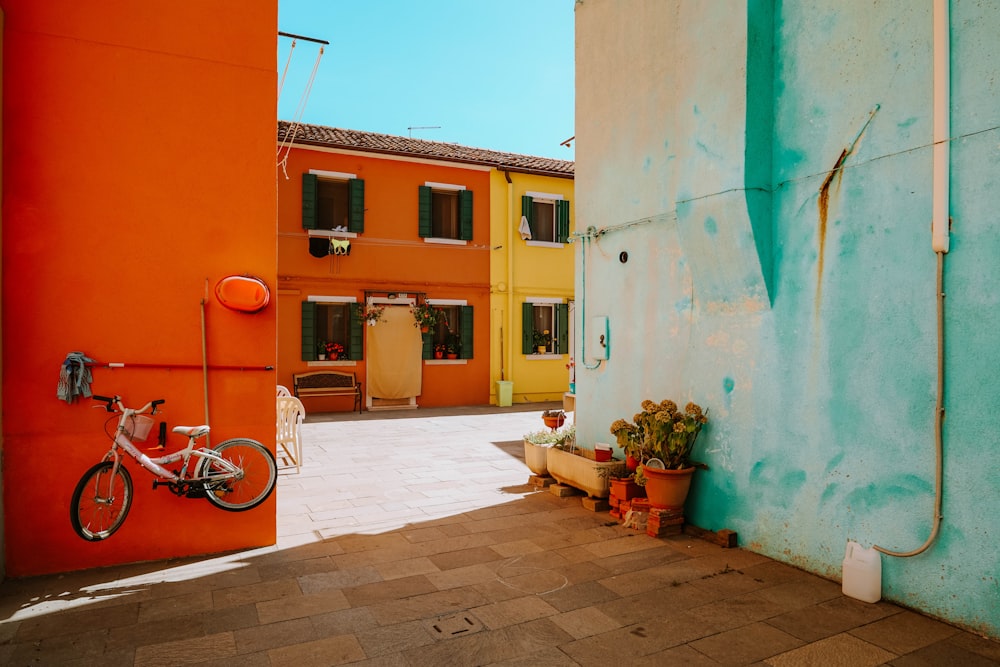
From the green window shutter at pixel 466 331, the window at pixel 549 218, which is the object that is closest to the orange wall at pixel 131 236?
the green window shutter at pixel 466 331

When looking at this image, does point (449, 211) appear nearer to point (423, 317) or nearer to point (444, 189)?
point (444, 189)

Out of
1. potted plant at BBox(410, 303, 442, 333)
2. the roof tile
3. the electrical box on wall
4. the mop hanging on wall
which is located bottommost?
the mop hanging on wall

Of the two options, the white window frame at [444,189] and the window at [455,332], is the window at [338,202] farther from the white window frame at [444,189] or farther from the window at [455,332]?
the window at [455,332]

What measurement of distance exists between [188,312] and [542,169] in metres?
11.5

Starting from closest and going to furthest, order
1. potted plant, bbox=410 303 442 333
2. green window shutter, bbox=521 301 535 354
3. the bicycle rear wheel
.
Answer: the bicycle rear wheel, potted plant, bbox=410 303 442 333, green window shutter, bbox=521 301 535 354

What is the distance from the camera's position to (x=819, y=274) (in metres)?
4.11

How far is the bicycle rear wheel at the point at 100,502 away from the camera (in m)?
3.96

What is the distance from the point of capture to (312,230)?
1270cm

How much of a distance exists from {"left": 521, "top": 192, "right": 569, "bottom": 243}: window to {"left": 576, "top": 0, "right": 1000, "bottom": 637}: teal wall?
30.6ft

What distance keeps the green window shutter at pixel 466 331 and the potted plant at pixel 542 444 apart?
24.5 feet

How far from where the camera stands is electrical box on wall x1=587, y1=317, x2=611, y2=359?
6090 mm

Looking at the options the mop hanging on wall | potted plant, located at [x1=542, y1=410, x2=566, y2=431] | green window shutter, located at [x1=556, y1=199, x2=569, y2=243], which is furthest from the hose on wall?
green window shutter, located at [x1=556, y1=199, x2=569, y2=243]

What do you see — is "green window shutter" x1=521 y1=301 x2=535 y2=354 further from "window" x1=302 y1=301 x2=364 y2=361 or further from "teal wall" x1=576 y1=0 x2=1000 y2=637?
"teal wall" x1=576 y1=0 x2=1000 y2=637

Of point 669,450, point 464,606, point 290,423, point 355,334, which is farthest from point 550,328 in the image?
point 464,606
